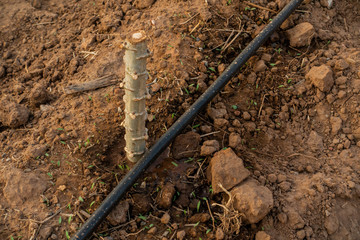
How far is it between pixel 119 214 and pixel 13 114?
1.15m

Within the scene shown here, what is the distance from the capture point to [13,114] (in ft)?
8.57

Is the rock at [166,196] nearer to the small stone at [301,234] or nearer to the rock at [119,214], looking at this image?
the rock at [119,214]

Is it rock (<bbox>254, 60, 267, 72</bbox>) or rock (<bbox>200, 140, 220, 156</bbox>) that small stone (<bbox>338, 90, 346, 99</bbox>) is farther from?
rock (<bbox>200, 140, 220, 156</bbox>)

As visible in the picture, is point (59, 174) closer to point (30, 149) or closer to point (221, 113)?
point (30, 149)

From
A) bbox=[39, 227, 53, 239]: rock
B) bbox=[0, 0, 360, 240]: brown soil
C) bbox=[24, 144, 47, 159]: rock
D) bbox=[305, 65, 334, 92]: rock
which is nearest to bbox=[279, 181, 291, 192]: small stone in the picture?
bbox=[0, 0, 360, 240]: brown soil

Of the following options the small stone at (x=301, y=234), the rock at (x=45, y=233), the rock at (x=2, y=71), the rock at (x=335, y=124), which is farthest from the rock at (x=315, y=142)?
the rock at (x=2, y=71)

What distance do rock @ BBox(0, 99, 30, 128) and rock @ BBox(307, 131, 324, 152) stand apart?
220 centimetres

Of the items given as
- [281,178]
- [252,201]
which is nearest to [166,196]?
[252,201]

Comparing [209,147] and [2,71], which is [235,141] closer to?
[209,147]

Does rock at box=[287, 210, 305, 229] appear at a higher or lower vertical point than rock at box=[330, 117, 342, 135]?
lower

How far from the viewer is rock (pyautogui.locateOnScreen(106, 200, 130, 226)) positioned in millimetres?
2256

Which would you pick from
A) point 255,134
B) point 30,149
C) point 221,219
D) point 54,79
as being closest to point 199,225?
point 221,219

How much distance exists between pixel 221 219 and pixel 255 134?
76 centimetres

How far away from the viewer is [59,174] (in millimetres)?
2389
